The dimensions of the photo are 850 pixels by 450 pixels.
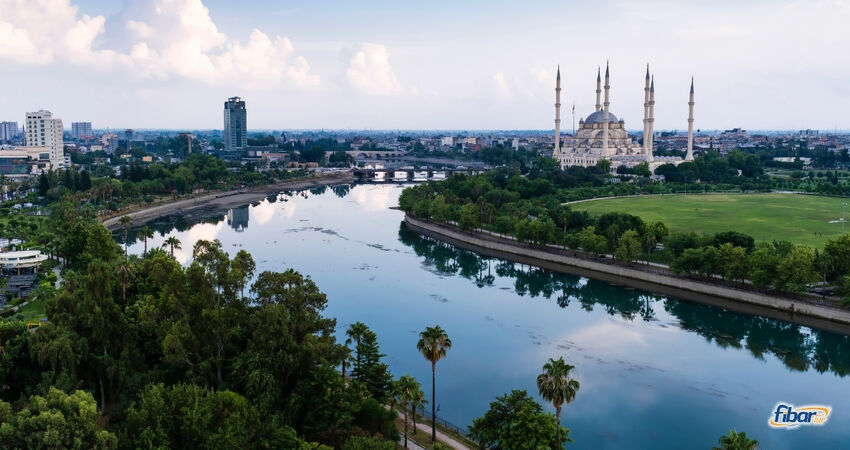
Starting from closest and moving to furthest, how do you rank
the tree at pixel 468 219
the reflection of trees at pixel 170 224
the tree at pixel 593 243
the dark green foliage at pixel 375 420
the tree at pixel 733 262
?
the dark green foliage at pixel 375 420 < the tree at pixel 733 262 < the tree at pixel 593 243 < the tree at pixel 468 219 < the reflection of trees at pixel 170 224

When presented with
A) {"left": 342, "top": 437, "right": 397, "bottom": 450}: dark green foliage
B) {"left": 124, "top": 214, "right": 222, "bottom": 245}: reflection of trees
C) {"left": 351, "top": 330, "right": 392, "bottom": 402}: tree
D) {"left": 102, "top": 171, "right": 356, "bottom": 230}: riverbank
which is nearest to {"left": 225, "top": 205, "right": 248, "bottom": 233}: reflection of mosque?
{"left": 124, "top": 214, "right": 222, "bottom": 245}: reflection of trees

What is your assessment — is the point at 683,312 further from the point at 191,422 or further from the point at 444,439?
the point at 191,422

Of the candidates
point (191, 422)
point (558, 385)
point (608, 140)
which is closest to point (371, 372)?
point (191, 422)

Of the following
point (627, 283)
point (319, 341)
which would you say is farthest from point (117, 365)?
point (627, 283)

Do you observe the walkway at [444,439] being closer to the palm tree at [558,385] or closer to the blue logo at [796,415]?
the palm tree at [558,385]

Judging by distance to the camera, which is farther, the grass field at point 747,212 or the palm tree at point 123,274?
the grass field at point 747,212

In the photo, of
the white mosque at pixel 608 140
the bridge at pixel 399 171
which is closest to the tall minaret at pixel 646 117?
the white mosque at pixel 608 140

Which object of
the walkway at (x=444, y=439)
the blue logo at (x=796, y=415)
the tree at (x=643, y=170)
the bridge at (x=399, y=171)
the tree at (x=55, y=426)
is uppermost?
the tree at (x=643, y=170)
